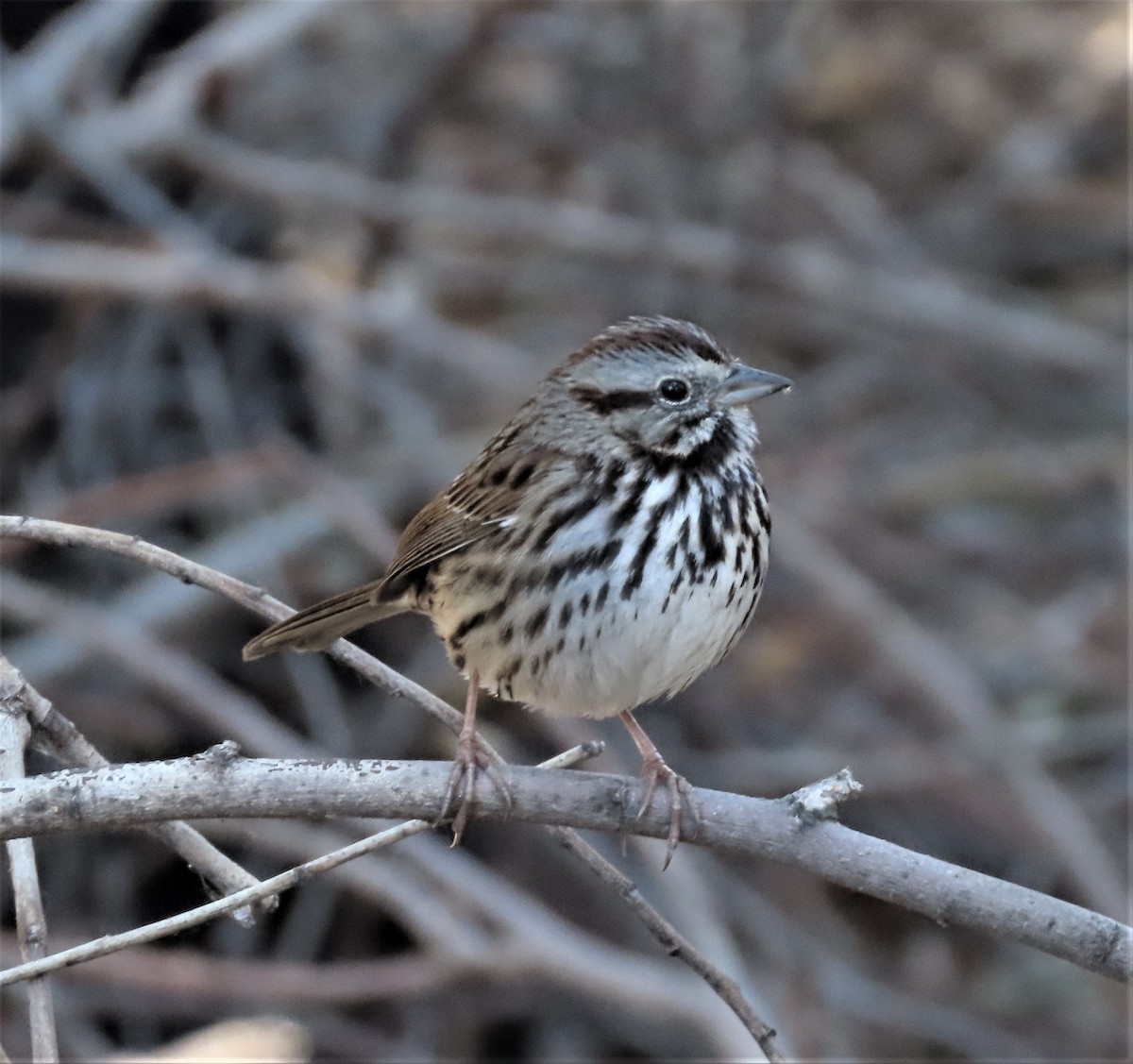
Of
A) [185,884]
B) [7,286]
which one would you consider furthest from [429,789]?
[7,286]

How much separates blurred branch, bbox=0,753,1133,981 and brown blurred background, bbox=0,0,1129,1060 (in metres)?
1.66

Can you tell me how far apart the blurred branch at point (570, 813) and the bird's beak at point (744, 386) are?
0.75 m

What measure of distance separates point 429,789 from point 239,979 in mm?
2084

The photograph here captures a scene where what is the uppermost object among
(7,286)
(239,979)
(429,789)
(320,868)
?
(7,286)

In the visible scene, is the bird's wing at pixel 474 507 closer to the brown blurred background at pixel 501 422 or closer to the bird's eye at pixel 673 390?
the bird's eye at pixel 673 390

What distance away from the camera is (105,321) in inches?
217

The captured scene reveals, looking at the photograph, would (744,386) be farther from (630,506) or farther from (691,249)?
(691,249)

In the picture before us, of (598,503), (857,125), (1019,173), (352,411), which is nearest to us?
(598,503)

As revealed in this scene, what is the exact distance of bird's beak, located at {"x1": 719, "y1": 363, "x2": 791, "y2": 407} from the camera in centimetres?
308

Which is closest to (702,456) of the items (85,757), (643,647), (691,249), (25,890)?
(643,647)

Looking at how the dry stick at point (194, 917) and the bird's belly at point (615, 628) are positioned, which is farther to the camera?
the bird's belly at point (615, 628)

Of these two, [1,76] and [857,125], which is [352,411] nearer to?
[1,76]

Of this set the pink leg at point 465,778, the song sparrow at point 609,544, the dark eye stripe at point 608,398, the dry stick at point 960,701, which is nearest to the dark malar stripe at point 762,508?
the song sparrow at point 609,544

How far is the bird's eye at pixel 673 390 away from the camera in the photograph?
3.14 m
